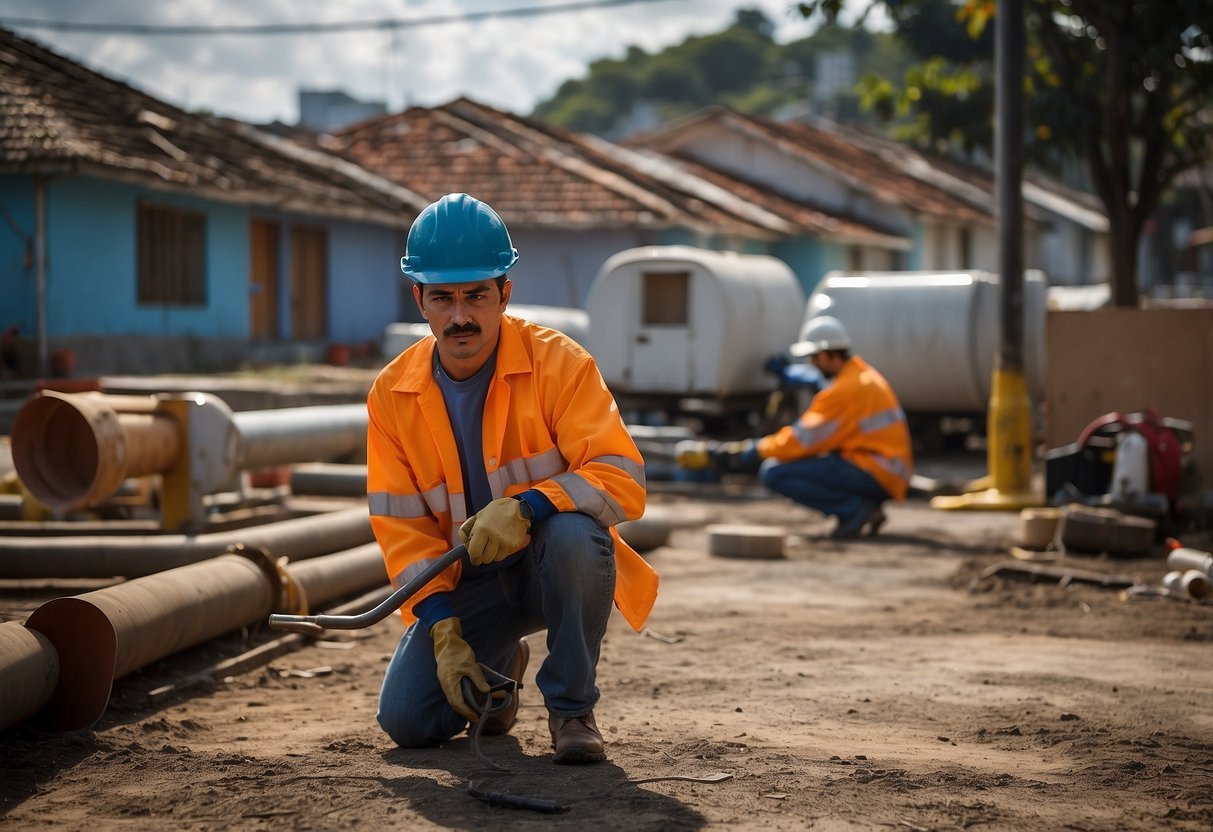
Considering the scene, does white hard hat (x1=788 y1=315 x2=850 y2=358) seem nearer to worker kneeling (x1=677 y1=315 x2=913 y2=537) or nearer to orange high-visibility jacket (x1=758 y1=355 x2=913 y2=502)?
worker kneeling (x1=677 y1=315 x2=913 y2=537)

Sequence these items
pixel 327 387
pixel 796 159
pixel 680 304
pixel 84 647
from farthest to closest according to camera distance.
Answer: pixel 796 159 < pixel 680 304 < pixel 327 387 < pixel 84 647

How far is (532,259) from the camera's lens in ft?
78.7

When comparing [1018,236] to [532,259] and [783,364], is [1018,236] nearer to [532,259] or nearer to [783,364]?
[783,364]

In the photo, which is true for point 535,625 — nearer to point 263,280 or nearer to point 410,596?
point 410,596

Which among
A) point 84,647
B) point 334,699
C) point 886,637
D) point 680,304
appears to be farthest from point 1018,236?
point 84,647

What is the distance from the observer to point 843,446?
33.1ft

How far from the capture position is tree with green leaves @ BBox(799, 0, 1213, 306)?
16250 millimetres

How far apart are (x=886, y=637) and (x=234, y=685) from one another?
2.77 meters

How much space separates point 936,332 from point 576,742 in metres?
12.4

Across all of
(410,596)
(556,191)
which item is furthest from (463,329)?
(556,191)

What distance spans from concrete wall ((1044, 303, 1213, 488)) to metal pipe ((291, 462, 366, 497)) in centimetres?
535

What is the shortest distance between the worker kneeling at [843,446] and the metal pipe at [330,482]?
8.73 feet

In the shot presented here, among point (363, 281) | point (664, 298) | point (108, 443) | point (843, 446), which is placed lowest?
point (843, 446)

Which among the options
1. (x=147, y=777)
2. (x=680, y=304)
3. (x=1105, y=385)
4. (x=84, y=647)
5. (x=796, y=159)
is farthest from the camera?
(x=796, y=159)
